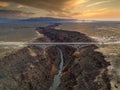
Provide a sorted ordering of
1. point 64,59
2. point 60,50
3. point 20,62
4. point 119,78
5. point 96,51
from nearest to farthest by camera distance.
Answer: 1. point 119,78
2. point 20,62
3. point 96,51
4. point 64,59
5. point 60,50

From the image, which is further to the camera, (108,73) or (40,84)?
(40,84)

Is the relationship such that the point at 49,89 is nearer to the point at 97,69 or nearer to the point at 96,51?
the point at 97,69

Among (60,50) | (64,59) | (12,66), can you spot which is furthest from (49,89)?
(60,50)

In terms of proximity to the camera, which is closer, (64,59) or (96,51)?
(96,51)

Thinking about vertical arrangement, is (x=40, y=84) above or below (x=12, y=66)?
below

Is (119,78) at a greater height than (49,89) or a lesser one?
greater

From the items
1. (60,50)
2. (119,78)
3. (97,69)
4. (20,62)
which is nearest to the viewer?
(119,78)

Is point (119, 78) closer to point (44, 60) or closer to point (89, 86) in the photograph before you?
point (89, 86)

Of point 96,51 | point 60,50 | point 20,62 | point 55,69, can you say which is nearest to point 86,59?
point 96,51

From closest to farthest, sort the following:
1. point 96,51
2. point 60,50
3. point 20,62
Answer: point 20,62
point 96,51
point 60,50
